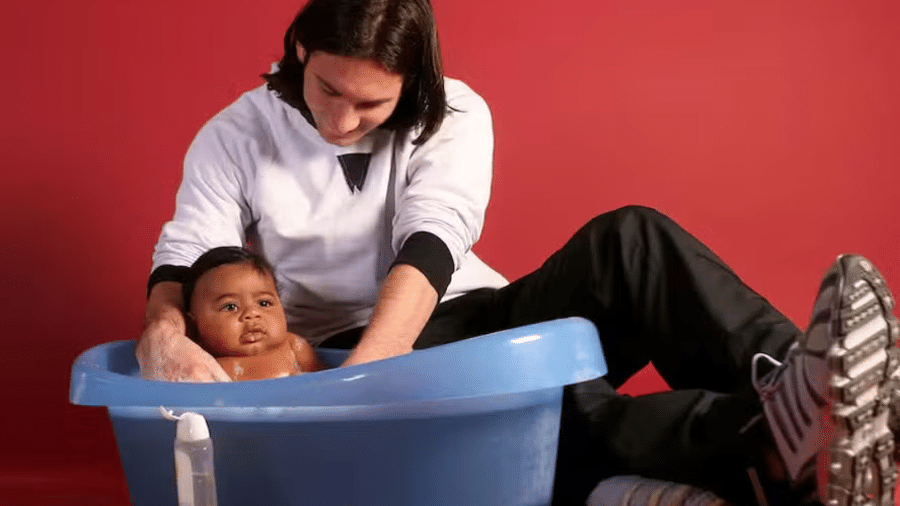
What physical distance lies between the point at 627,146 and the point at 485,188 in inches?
24.6

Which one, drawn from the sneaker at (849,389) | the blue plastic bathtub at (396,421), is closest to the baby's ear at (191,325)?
the blue plastic bathtub at (396,421)

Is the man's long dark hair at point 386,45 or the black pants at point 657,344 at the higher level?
the man's long dark hair at point 386,45

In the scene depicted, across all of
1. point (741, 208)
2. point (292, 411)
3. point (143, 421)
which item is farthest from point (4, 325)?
point (741, 208)

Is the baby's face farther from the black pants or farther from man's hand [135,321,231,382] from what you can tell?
the black pants

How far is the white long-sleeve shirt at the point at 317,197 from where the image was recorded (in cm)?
158

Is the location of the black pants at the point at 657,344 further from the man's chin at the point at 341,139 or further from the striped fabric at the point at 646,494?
the man's chin at the point at 341,139

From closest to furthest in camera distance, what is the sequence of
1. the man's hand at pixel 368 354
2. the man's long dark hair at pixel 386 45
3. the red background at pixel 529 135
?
the man's hand at pixel 368 354 → the man's long dark hair at pixel 386 45 → the red background at pixel 529 135

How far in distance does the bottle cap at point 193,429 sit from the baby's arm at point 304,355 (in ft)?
1.20

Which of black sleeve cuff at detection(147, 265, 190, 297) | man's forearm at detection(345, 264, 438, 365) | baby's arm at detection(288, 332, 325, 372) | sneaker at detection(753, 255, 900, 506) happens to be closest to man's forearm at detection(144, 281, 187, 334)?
black sleeve cuff at detection(147, 265, 190, 297)

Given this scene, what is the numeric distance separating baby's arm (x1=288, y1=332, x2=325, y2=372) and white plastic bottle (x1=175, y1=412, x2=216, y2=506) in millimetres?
354

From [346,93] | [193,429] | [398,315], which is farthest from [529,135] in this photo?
[193,429]

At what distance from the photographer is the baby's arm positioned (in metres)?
1.54

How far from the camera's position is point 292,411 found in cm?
117

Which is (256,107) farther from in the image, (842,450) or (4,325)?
(842,450)
